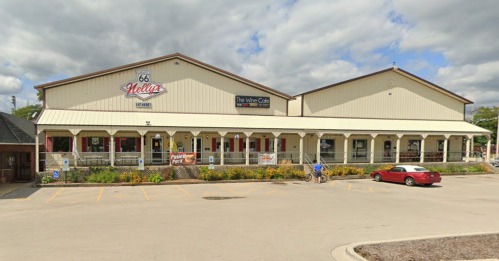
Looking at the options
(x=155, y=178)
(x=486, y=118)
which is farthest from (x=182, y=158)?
(x=486, y=118)

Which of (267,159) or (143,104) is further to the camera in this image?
(143,104)

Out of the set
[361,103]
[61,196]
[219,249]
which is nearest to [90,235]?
[219,249]

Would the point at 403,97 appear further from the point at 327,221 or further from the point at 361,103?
the point at 327,221

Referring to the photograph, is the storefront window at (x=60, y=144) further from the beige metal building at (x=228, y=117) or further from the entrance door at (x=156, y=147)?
the entrance door at (x=156, y=147)

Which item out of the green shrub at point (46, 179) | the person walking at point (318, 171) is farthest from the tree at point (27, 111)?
the person walking at point (318, 171)

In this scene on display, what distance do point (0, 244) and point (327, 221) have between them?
9.13 m

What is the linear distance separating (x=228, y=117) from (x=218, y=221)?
15.5 m

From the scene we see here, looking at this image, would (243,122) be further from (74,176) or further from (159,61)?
(74,176)

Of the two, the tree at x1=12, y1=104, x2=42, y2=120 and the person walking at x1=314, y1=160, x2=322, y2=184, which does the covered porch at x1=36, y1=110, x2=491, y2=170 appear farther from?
the tree at x1=12, y1=104, x2=42, y2=120

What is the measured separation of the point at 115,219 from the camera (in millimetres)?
9578

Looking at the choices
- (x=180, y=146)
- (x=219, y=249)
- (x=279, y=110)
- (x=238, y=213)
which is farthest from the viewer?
(x=279, y=110)

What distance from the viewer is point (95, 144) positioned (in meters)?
22.5

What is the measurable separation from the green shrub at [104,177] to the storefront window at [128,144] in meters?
4.91

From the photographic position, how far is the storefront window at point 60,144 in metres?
21.8
